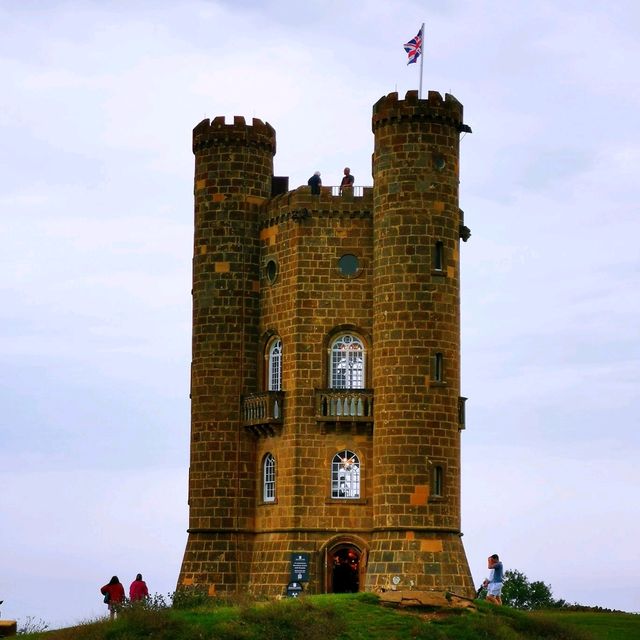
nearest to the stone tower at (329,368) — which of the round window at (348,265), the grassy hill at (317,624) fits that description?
the round window at (348,265)

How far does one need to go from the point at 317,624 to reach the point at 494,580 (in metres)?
7.15

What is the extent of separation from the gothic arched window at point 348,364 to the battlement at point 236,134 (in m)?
9.64

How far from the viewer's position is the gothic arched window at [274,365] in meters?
64.8

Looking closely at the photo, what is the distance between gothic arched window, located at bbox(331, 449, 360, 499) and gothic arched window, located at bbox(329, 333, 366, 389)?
268 cm

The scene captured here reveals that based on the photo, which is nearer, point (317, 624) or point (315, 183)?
point (317, 624)

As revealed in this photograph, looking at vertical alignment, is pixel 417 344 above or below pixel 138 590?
above

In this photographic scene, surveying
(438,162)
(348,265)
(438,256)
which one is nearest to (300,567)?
(348,265)

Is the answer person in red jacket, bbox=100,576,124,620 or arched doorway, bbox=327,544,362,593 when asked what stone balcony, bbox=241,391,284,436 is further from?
person in red jacket, bbox=100,576,124,620

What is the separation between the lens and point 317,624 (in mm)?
46969

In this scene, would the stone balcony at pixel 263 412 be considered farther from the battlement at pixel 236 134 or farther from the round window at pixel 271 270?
the battlement at pixel 236 134

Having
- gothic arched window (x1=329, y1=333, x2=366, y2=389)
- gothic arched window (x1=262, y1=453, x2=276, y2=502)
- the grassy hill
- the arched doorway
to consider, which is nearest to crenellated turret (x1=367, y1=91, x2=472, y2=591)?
gothic arched window (x1=329, y1=333, x2=366, y2=389)

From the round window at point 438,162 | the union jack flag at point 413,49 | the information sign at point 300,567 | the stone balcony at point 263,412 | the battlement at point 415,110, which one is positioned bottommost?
the information sign at point 300,567

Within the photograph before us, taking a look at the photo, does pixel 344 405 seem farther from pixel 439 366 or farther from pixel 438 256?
pixel 438 256

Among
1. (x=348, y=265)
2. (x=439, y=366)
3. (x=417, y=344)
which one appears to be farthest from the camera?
(x=348, y=265)
